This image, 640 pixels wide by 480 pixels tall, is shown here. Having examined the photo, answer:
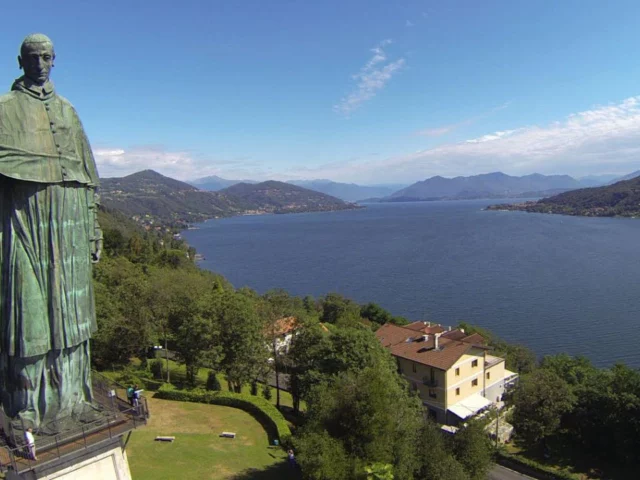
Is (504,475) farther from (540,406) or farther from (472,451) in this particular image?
(472,451)

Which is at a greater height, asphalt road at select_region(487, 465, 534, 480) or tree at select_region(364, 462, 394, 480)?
tree at select_region(364, 462, 394, 480)

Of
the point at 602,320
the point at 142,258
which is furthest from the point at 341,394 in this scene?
the point at 142,258

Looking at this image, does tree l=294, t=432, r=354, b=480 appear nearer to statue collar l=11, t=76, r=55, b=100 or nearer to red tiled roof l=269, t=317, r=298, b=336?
statue collar l=11, t=76, r=55, b=100

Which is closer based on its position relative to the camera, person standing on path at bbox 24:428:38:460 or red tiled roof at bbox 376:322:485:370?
person standing on path at bbox 24:428:38:460

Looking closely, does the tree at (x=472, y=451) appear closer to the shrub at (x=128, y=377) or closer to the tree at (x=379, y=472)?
the tree at (x=379, y=472)

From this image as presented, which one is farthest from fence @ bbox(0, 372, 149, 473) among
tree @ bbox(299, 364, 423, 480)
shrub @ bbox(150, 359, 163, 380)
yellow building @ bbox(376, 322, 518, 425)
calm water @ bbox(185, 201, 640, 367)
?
calm water @ bbox(185, 201, 640, 367)

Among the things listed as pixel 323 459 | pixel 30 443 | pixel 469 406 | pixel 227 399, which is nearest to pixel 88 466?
pixel 30 443
